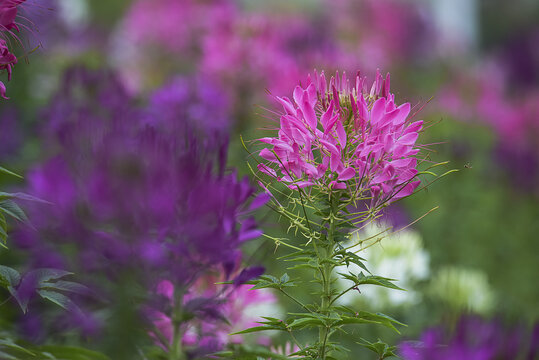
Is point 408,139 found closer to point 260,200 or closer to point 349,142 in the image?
point 349,142

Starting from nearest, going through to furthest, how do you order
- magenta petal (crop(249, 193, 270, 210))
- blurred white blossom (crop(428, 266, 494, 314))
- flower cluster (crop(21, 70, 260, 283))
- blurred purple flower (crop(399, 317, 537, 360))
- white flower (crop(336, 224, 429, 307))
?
flower cluster (crop(21, 70, 260, 283)) < blurred purple flower (crop(399, 317, 537, 360)) < magenta petal (crop(249, 193, 270, 210)) < white flower (crop(336, 224, 429, 307)) < blurred white blossom (crop(428, 266, 494, 314))

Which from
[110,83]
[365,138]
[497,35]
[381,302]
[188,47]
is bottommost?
[365,138]

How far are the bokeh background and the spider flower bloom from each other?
0.06m

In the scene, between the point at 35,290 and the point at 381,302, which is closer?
the point at 35,290

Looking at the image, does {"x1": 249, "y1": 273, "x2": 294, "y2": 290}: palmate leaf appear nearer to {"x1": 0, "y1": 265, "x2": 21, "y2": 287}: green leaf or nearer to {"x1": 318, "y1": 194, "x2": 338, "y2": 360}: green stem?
{"x1": 318, "y1": 194, "x2": 338, "y2": 360}: green stem

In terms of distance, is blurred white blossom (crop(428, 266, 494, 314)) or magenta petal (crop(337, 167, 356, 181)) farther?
blurred white blossom (crop(428, 266, 494, 314))

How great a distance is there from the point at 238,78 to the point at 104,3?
5.08m

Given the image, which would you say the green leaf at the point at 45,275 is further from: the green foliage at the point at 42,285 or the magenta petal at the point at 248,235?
the magenta petal at the point at 248,235

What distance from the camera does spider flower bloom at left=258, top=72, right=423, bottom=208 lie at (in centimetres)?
83

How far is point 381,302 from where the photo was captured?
195 cm

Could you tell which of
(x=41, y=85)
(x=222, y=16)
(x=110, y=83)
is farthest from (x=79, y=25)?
(x=110, y=83)

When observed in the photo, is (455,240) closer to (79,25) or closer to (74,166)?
(79,25)

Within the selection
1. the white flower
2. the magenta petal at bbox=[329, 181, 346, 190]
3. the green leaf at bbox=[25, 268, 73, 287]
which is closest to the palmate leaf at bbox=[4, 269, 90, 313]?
the green leaf at bbox=[25, 268, 73, 287]

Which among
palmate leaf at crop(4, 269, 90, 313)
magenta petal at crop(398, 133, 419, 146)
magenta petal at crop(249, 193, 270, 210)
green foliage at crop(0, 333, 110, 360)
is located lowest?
green foliage at crop(0, 333, 110, 360)
